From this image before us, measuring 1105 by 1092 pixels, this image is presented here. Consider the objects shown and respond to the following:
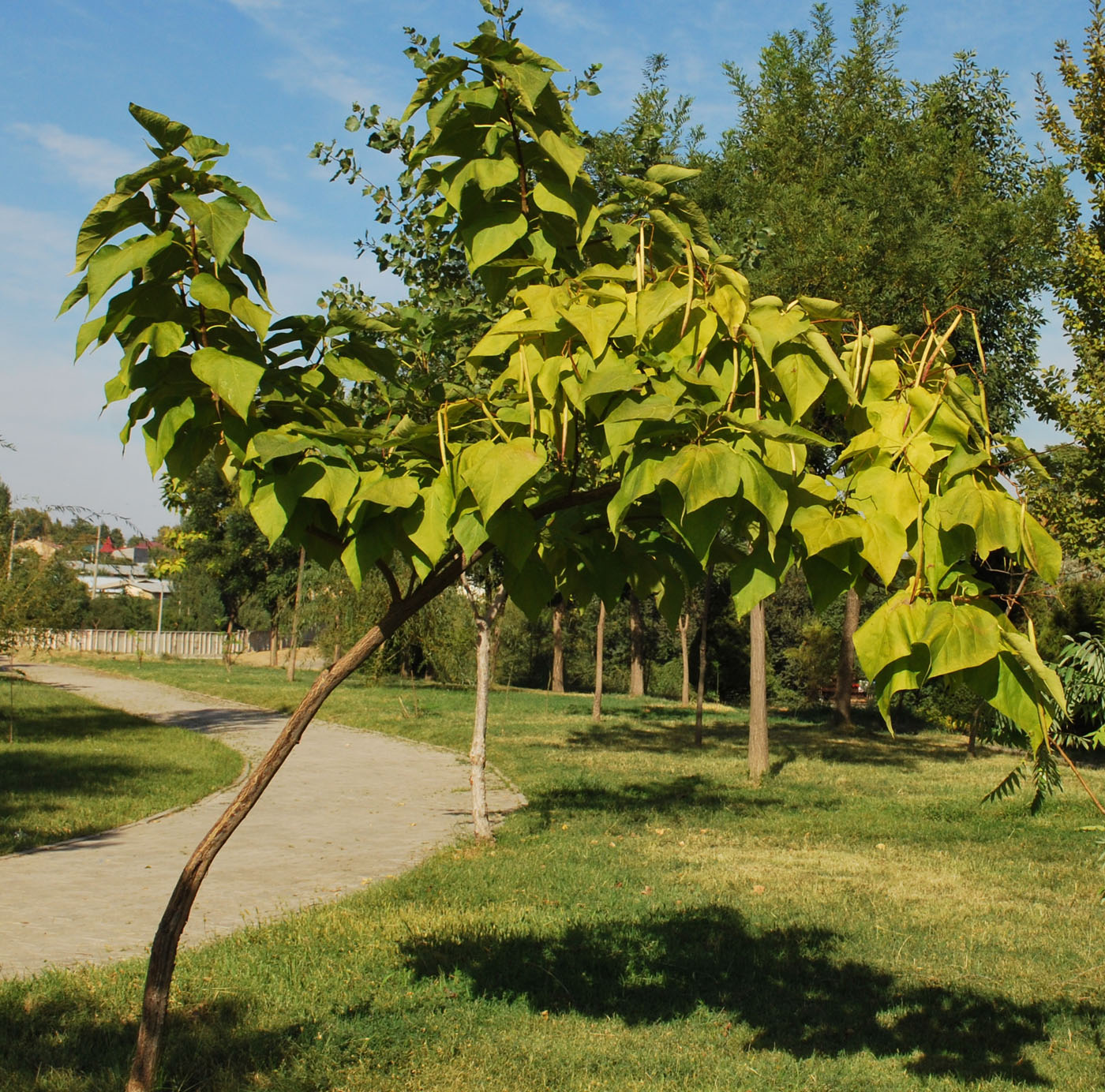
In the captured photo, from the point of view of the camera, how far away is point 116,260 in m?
1.77

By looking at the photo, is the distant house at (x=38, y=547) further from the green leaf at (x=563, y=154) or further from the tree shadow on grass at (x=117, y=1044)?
the green leaf at (x=563, y=154)

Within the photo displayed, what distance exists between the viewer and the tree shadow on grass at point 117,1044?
151 inches

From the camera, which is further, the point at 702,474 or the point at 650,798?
the point at 650,798

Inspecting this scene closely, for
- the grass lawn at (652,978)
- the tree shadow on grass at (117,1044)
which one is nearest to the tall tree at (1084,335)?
the grass lawn at (652,978)

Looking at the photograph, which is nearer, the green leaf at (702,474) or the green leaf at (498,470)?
the green leaf at (702,474)

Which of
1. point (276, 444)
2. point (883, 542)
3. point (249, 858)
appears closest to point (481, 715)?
point (249, 858)

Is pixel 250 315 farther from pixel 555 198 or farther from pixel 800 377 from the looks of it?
pixel 800 377

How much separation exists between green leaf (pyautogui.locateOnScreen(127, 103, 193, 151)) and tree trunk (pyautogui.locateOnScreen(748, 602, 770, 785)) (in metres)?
11.3

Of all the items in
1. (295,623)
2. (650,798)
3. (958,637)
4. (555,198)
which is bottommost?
(650,798)

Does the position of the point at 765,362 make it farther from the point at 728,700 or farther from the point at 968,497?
the point at 728,700

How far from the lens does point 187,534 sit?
35.6m

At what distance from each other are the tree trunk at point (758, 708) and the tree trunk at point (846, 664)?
17.3ft

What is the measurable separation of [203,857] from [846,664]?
1820cm

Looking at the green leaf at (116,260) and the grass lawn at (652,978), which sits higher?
the green leaf at (116,260)
